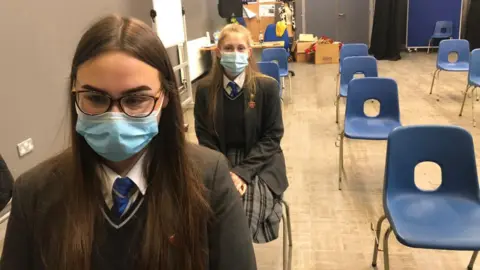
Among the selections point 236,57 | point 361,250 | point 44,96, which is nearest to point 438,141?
point 361,250

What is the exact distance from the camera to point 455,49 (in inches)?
228

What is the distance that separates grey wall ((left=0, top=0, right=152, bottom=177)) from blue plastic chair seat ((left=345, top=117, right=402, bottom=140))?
81.4 inches

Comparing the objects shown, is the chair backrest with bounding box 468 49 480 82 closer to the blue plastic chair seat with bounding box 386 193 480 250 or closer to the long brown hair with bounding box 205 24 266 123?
the blue plastic chair seat with bounding box 386 193 480 250

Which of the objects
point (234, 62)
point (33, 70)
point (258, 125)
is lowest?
point (258, 125)

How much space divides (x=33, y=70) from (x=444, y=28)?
923 centimetres

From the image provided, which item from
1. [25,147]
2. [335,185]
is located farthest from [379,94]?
[25,147]

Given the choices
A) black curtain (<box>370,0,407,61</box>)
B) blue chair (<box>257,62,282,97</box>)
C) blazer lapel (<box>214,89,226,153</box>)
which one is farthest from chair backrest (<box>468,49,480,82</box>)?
black curtain (<box>370,0,407,61</box>)

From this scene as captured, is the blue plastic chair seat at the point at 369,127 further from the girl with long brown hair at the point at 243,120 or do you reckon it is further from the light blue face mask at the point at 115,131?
the light blue face mask at the point at 115,131

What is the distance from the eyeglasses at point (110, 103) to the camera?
957mm

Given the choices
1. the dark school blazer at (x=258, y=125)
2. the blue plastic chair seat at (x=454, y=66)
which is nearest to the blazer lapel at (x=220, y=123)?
the dark school blazer at (x=258, y=125)

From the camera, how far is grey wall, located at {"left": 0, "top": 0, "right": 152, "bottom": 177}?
3.23 meters

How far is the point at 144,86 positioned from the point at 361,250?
7.14 feet

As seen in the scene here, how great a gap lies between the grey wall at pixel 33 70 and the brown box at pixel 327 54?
6.33m

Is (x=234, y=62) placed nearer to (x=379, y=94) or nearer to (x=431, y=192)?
(x=431, y=192)
